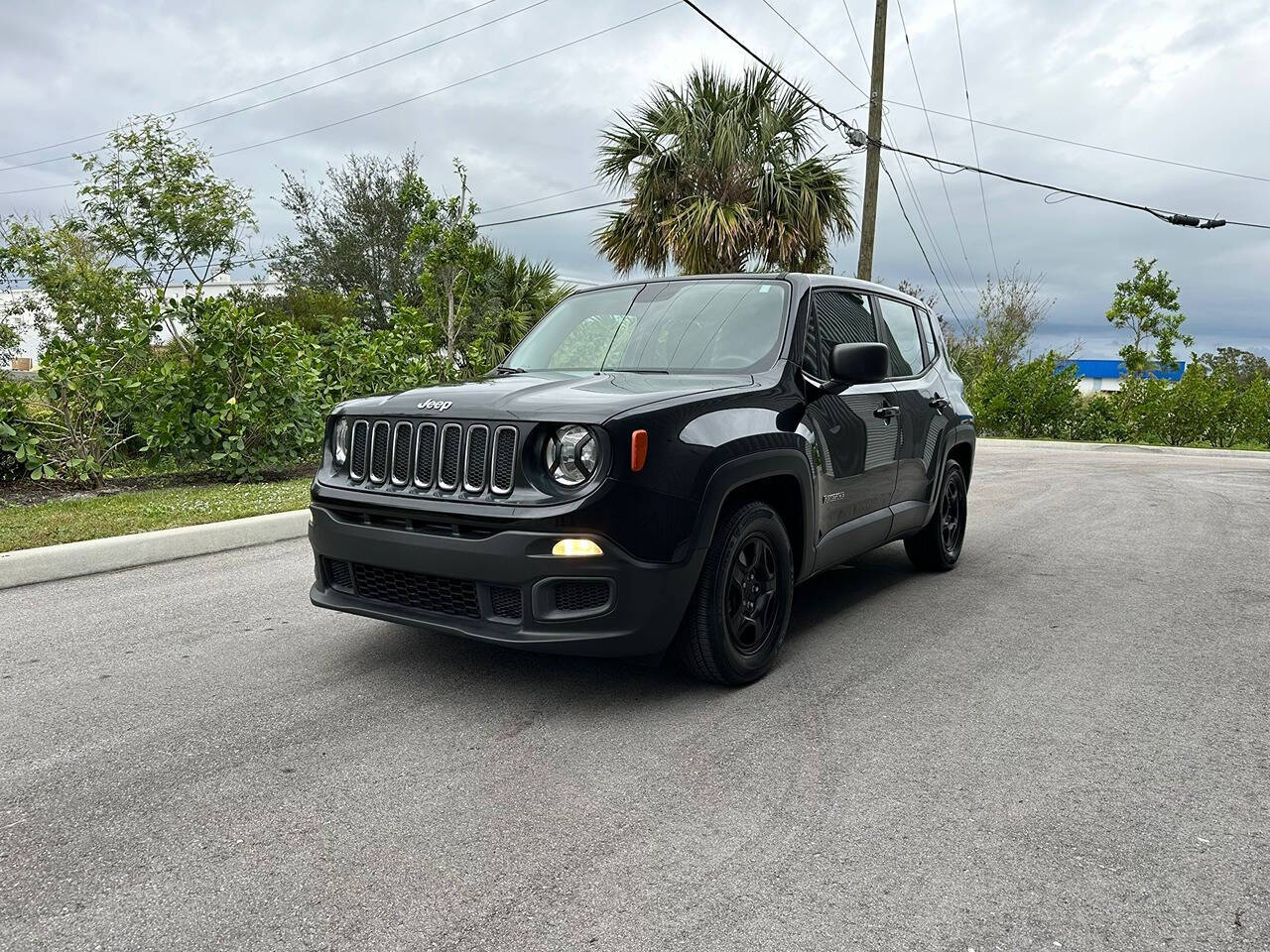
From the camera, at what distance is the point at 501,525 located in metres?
3.53

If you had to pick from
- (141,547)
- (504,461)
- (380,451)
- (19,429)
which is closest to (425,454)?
(380,451)

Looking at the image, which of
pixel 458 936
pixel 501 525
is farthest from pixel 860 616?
pixel 458 936

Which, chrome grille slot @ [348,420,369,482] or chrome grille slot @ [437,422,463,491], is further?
chrome grille slot @ [348,420,369,482]

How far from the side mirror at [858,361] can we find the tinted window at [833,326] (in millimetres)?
235

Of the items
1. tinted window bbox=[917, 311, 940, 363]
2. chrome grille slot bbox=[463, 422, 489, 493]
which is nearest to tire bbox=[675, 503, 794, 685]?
chrome grille slot bbox=[463, 422, 489, 493]

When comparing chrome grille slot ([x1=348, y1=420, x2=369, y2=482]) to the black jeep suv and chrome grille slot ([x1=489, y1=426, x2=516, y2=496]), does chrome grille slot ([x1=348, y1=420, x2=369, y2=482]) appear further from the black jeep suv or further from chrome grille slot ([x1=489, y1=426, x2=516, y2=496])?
chrome grille slot ([x1=489, y1=426, x2=516, y2=496])

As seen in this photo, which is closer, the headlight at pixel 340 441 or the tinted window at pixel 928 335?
the headlight at pixel 340 441

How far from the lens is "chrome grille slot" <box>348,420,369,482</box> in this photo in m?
4.06

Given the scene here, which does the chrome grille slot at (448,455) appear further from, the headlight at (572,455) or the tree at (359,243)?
the tree at (359,243)

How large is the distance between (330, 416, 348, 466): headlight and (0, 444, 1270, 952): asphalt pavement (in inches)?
36.4

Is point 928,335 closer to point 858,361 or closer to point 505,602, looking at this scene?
point 858,361

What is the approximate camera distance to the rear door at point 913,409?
5.61 m

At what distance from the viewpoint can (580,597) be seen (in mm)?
3578

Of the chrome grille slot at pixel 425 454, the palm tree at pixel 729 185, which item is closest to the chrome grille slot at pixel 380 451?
the chrome grille slot at pixel 425 454
